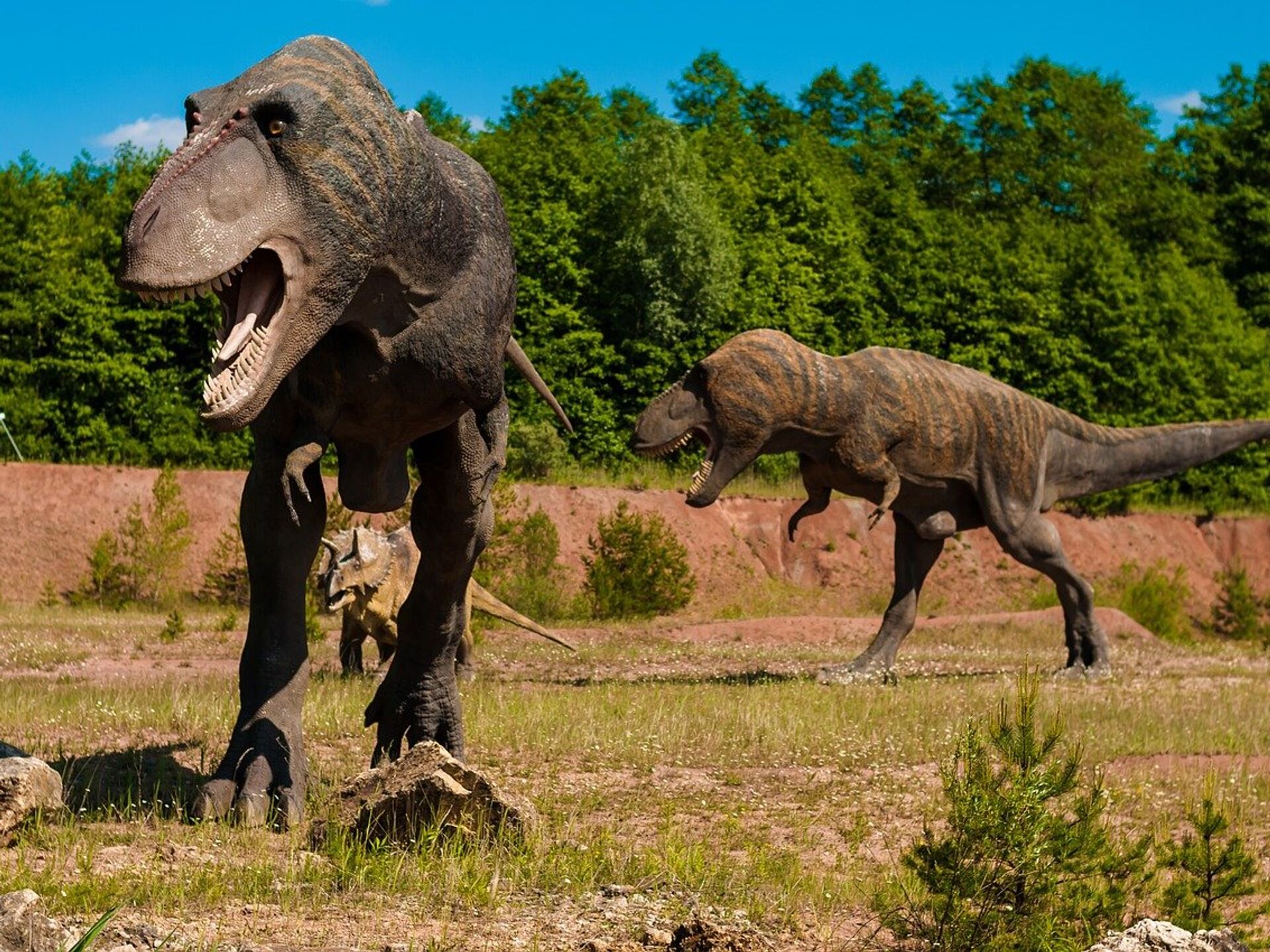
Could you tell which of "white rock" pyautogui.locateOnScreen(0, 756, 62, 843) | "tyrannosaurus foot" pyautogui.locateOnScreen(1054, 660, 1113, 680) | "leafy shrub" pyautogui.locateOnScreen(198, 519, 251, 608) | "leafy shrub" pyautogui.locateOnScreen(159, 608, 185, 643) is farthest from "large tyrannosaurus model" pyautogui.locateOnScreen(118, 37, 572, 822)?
"leafy shrub" pyautogui.locateOnScreen(198, 519, 251, 608)

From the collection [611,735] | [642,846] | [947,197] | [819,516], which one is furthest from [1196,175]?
[642,846]

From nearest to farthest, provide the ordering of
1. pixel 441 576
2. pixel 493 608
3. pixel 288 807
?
pixel 288 807 < pixel 441 576 < pixel 493 608

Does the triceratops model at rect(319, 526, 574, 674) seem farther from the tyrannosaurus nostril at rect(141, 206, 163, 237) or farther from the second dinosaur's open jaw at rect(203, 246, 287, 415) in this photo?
the tyrannosaurus nostril at rect(141, 206, 163, 237)

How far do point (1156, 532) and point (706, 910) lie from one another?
74.9ft

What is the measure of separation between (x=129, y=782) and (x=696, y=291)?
19.7 meters

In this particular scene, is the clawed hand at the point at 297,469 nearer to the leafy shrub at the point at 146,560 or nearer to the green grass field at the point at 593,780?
the green grass field at the point at 593,780

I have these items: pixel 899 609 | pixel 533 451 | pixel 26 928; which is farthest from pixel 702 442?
pixel 533 451

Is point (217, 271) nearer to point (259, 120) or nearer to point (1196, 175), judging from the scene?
point (259, 120)

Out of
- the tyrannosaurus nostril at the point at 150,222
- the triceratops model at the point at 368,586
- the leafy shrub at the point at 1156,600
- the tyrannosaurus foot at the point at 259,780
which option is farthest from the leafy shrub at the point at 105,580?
the tyrannosaurus nostril at the point at 150,222

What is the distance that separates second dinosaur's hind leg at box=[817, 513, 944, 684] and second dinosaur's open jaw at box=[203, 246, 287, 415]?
809cm

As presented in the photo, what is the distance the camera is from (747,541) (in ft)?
79.6

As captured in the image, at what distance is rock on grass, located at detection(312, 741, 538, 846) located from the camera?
5.67 metres

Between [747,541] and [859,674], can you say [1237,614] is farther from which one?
[859,674]

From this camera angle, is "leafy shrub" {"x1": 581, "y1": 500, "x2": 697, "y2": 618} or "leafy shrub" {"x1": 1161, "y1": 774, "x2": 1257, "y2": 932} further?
"leafy shrub" {"x1": 581, "y1": 500, "x2": 697, "y2": 618}
